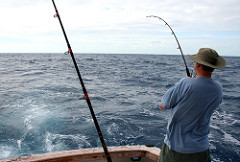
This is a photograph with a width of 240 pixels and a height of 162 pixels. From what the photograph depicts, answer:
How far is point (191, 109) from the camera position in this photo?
1466 millimetres

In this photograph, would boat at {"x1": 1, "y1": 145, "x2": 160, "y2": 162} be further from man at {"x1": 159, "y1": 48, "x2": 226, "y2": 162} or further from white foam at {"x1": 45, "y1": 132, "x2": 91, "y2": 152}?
white foam at {"x1": 45, "y1": 132, "x2": 91, "y2": 152}

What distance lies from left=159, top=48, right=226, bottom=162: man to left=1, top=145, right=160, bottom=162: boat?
45.2 inches

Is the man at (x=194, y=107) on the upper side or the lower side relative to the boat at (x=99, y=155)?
upper

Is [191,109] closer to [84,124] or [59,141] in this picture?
[59,141]

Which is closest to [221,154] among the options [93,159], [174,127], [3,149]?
[93,159]

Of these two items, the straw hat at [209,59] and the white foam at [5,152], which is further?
the white foam at [5,152]

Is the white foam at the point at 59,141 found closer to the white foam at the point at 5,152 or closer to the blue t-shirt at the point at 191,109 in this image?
the white foam at the point at 5,152

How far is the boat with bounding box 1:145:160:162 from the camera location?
2.38m

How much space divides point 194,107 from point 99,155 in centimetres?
164

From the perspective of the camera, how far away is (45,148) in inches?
193

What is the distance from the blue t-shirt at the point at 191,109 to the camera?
1.43 metres

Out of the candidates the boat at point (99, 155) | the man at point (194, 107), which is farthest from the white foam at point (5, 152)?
the man at point (194, 107)

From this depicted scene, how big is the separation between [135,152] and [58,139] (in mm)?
3304

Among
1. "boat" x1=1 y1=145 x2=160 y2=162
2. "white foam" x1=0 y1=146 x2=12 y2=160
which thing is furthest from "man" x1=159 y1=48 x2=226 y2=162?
"white foam" x1=0 y1=146 x2=12 y2=160
